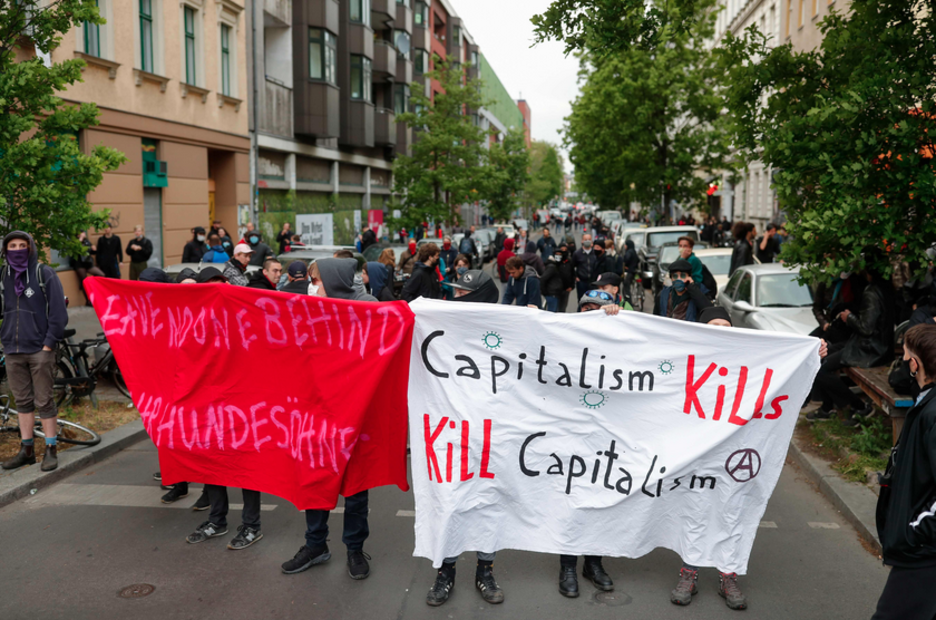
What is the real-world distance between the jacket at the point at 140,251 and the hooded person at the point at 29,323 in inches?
459

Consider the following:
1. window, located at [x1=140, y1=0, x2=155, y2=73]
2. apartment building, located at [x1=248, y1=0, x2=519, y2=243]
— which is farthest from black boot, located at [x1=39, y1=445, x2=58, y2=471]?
apartment building, located at [x1=248, y1=0, x2=519, y2=243]

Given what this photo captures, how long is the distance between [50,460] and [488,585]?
4305 millimetres

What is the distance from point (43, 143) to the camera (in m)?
8.35

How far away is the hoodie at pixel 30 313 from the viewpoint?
6953 millimetres

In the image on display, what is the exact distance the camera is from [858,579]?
531cm

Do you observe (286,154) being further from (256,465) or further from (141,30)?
(256,465)

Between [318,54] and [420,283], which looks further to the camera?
[318,54]

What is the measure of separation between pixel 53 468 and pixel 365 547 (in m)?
3.17

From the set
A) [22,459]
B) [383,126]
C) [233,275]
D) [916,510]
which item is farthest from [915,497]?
[383,126]

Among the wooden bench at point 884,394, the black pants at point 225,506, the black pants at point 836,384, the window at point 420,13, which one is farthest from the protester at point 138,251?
the window at point 420,13

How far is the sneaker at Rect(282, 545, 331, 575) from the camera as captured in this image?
5344mm

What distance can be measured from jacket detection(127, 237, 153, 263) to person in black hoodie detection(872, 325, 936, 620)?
1727cm

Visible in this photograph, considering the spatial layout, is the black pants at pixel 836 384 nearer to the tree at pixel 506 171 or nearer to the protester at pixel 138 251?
the protester at pixel 138 251

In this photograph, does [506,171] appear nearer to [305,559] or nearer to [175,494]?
[175,494]
